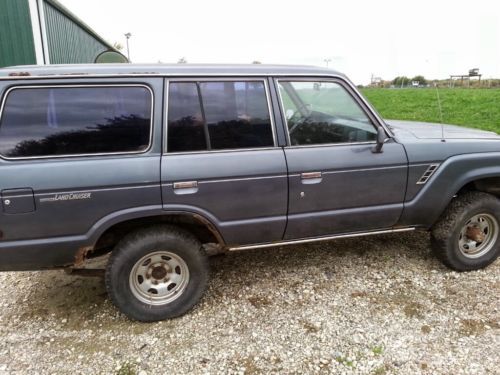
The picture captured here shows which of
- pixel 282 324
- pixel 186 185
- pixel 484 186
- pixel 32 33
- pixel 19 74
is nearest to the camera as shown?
pixel 19 74

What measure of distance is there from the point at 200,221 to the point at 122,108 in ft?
3.20

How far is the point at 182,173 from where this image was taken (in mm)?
2691

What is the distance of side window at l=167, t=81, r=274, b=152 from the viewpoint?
109 inches

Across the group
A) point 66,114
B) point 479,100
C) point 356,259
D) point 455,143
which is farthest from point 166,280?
point 479,100

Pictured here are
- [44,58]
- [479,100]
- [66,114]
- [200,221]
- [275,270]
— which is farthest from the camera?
[479,100]

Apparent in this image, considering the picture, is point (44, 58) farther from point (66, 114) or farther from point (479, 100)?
point (479, 100)

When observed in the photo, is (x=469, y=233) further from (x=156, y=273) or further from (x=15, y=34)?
(x=15, y=34)

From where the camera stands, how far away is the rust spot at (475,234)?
11.6ft

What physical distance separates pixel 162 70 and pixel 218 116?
20.2 inches

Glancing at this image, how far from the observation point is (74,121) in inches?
102

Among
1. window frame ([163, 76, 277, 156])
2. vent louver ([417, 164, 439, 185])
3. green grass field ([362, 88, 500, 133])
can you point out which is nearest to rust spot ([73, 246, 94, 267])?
window frame ([163, 76, 277, 156])

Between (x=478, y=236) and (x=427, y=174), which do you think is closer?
(x=427, y=174)

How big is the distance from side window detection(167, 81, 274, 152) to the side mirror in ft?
2.83

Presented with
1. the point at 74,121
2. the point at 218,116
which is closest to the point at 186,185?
the point at 218,116
